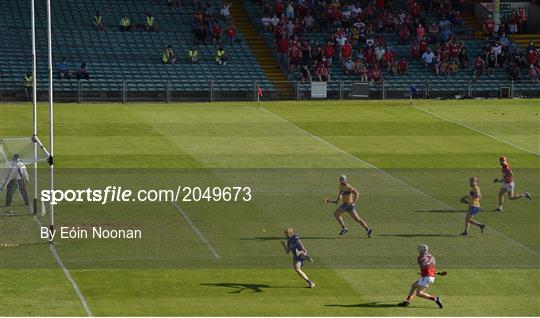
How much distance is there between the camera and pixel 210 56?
76312 millimetres

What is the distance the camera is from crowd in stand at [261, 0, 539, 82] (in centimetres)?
7556

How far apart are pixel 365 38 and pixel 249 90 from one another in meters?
11.1

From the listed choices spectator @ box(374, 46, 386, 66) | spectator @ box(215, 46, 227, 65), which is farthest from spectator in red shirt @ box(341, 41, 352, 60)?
spectator @ box(215, 46, 227, 65)

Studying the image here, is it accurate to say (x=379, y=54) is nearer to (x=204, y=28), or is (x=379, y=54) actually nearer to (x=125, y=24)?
(x=204, y=28)

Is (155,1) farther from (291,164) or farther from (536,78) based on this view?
(291,164)

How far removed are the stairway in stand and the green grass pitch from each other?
405 centimetres

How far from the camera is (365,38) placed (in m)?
79.5

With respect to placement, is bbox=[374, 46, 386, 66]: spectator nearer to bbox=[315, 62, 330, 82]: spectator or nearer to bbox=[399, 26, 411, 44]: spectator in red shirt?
bbox=[399, 26, 411, 44]: spectator in red shirt

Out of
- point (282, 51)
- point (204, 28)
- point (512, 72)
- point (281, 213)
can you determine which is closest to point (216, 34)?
point (204, 28)

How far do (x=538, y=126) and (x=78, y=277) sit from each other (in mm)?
37763

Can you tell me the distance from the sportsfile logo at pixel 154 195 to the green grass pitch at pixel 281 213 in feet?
2.53

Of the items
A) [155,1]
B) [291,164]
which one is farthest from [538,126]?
[155,1]

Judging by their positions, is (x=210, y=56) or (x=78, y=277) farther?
(x=210, y=56)

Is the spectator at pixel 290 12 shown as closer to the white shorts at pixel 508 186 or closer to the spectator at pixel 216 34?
the spectator at pixel 216 34
